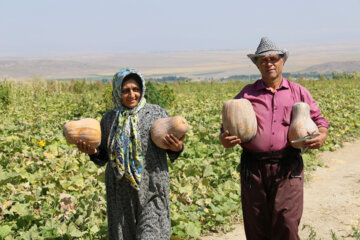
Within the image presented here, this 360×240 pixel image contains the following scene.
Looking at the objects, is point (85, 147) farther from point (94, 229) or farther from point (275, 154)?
point (275, 154)

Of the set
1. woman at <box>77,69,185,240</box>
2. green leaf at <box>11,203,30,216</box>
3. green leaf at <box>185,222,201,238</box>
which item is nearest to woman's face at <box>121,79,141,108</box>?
woman at <box>77,69,185,240</box>

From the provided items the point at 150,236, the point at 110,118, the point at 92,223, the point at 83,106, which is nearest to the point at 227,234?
the point at 92,223

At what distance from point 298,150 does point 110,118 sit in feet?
4.49

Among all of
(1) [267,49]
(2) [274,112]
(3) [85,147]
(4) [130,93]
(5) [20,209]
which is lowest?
(5) [20,209]

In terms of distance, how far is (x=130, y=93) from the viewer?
2.77 m

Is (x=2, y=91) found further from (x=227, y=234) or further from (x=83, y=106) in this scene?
(x=227, y=234)

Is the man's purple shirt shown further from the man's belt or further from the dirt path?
the dirt path

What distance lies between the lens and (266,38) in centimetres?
296

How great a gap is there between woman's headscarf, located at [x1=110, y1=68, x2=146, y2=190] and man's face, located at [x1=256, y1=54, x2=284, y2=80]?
2.80 ft

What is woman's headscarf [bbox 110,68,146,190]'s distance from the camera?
276cm

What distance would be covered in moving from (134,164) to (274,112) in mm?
1039

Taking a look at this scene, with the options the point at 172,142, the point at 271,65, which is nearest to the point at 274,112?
the point at 271,65

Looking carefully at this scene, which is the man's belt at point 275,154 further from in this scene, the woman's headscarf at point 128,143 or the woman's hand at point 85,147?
the woman's hand at point 85,147

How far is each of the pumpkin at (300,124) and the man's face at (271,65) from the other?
0.26 metres
